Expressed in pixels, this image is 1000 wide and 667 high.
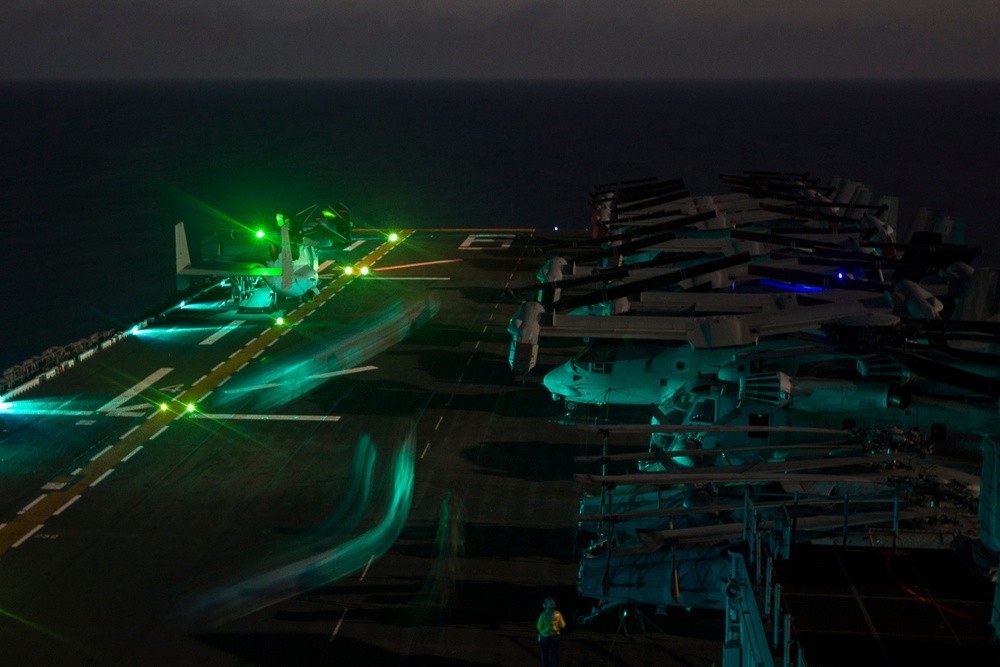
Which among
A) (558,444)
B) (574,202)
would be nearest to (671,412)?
(558,444)

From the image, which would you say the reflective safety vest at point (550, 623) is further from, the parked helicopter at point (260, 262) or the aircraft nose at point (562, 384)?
the parked helicopter at point (260, 262)

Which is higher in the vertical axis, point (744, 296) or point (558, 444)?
point (744, 296)

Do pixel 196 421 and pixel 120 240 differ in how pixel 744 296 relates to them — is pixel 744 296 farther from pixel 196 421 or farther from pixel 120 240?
pixel 120 240

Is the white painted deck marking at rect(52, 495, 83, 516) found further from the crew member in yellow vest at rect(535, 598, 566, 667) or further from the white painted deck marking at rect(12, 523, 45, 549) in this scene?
the crew member in yellow vest at rect(535, 598, 566, 667)

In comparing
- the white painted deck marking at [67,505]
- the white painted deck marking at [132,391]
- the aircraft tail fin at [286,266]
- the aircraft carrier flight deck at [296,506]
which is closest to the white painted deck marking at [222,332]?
the aircraft carrier flight deck at [296,506]

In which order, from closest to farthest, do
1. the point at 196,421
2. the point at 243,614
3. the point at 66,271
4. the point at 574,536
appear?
the point at 243,614, the point at 574,536, the point at 196,421, the point at 66,271

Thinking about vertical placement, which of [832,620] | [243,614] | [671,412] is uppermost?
[832,620]

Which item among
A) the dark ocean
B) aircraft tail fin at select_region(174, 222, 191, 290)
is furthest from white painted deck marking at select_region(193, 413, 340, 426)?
the dark ocean
